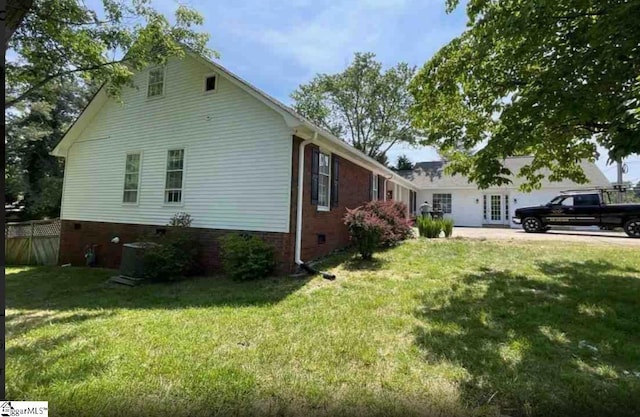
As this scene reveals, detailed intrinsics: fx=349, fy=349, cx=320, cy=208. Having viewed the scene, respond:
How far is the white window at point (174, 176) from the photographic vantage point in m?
10.0

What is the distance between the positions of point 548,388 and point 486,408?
75 centimetres

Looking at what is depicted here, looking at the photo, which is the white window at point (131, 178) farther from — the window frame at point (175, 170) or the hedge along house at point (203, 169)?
the window frame at point (175, 170)

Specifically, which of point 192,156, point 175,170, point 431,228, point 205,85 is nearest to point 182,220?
point 175,170

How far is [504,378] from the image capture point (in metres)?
3.29

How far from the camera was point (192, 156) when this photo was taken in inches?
384

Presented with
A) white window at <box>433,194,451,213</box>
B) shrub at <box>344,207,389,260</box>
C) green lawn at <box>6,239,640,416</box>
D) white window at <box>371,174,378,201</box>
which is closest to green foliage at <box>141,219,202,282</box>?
green lawn at <box>6,239,640,416</box>

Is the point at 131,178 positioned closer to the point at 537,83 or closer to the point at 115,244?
the point at 115,244

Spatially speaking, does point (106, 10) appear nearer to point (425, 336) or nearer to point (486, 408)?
point (425, 336)

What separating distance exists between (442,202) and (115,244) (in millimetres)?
20638

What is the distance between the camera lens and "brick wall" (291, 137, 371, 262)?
8.88m

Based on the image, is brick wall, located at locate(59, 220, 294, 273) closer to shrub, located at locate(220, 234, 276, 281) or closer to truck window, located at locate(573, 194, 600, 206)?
shrub, located at locate(220, 234, 276, 281)

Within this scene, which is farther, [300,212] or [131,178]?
[131,178]

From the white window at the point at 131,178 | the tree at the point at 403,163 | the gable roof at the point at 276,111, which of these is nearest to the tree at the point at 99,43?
the gable roof at the point at 276,111

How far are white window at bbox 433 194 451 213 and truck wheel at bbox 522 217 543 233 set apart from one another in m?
7.66
